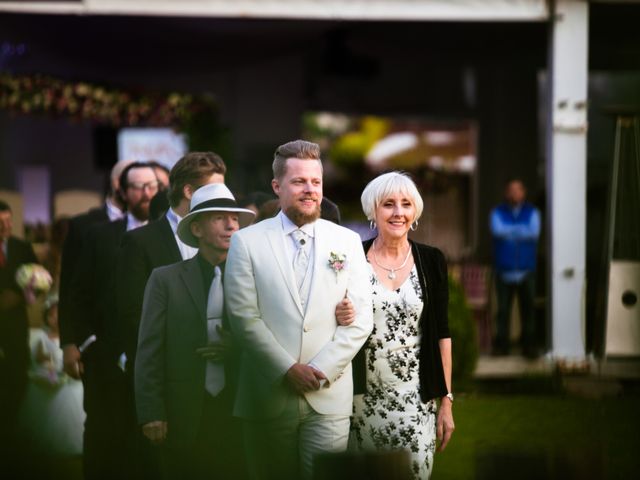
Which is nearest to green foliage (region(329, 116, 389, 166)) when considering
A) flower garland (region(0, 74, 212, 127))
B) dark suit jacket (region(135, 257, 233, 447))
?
flower garland (region(0, 74, 212, 127))

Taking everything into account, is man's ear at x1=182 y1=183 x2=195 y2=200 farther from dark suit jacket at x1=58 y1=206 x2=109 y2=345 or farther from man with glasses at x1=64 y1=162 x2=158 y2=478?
dark suit jacket at x1=58 y1=206 x2=109 y2=345

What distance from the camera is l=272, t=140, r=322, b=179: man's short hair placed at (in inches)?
163

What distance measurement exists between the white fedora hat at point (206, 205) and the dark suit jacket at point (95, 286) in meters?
0.99

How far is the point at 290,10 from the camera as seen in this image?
33.3 feet

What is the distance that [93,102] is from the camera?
13500 mm

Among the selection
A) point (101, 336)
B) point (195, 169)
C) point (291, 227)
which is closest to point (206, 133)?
point (101, 336)

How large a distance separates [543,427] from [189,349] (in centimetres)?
406

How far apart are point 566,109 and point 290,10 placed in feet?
8.52

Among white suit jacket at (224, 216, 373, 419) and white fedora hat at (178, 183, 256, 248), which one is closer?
white suit jacket at (224, 216, 373, 419)

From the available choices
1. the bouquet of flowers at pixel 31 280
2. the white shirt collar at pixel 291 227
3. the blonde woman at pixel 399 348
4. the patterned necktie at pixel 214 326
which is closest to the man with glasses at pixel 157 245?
the patterned necktie at pixel 214 326

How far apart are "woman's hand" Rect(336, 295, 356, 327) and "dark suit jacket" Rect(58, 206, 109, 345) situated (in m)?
2.17

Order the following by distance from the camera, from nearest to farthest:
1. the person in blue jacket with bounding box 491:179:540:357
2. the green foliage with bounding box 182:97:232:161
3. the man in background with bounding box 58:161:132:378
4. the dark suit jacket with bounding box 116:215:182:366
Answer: the dark suit jacket with bounding box 116:215:182:366
the man in background with bounding box 58:161:132:378
the person in blue jacket with bounding box 491:179:540:357
the green foliage with bounding box 182:97:232:161

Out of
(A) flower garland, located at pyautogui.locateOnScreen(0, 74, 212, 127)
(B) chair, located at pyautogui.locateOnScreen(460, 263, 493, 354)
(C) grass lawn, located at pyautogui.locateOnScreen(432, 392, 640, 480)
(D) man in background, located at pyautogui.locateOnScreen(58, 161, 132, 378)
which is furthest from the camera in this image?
(A) flower garland, located at pyautogui.locateOnScreen(0, 74, 212, 127)

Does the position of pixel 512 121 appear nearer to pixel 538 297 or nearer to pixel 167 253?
pixel 538 297
